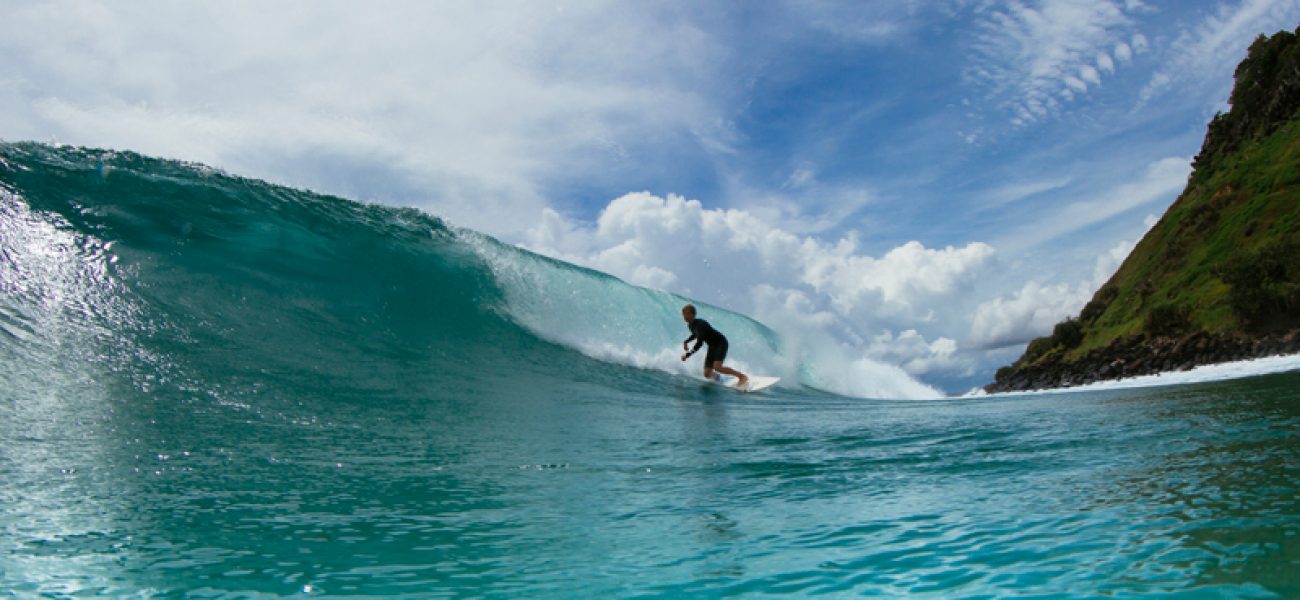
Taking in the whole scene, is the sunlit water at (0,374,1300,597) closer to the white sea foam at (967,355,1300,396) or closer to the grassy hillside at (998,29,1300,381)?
the white sea foam at (967,355,1300,396)

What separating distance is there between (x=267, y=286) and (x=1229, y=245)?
54.6 m

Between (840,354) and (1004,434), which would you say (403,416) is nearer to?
(1004,434)

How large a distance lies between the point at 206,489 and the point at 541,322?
9907 millimetres

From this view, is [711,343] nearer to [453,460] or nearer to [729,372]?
[729,372]

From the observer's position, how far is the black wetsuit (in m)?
13.4

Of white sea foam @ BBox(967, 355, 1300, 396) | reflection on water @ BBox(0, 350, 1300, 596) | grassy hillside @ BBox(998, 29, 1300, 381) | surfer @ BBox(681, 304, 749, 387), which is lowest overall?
reflection on water @ BBox(0, 350, 1300, 596)

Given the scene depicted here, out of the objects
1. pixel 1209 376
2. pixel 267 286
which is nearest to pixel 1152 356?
pixel 1209 376

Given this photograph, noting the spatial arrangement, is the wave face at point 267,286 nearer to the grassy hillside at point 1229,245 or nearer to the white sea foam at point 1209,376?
the white sea foam at point 1209,376

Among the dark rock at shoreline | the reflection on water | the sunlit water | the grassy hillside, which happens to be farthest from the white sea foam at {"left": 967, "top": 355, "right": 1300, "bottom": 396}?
the grassy hillside

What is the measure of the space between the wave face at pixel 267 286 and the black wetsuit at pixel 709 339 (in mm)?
1059

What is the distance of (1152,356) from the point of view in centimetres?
3828

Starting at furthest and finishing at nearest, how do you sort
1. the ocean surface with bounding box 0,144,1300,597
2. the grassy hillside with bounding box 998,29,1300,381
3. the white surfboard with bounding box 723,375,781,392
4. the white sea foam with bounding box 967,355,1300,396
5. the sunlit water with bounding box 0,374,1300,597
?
the grassy hillside with bounding box 998,29,1300,381 < the white sea foam with bounding box 967,355,1300,396 < the white surfboard with bounding box 723,375,781,392 < the ocean surface with bounding box 0,144,1300,597 < the sunlit water with bounding box 0,374,1300,597

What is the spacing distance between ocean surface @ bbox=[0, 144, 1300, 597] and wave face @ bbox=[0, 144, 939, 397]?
62 millimetres

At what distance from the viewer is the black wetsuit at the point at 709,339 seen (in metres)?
13.4
